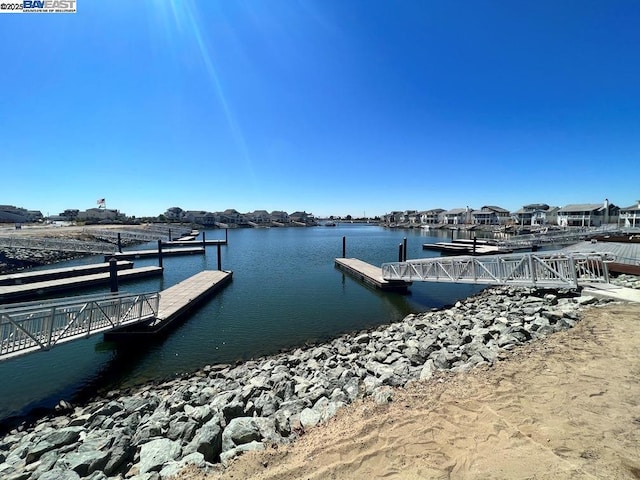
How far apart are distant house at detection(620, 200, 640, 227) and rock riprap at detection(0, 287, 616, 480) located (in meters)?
73.4

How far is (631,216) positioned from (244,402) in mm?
86559

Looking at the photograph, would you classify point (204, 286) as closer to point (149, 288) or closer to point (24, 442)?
point (149, 288)

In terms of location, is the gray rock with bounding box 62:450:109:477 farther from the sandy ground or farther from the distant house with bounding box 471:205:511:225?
the distant house with bounding box 471:205:511:225

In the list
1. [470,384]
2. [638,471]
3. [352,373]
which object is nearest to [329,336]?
[352,373]

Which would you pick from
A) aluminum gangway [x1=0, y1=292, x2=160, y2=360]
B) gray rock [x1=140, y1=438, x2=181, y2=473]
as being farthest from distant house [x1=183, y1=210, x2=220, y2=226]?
gray rock [x1=140, y1=438, x2=181, y2=473]

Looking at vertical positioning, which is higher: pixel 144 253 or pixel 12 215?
pixel 12 215

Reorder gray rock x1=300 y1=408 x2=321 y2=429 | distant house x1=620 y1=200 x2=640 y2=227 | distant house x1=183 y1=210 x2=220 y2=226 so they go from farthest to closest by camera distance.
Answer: distant house x1=183 y1=210 x2=220 y2=226
distant house x1=620 y1=200 x2=640 y2=227
gray rock x1=300 y1=408 x2=321 y2=429

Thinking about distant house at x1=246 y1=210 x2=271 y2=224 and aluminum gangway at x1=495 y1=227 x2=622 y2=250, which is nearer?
aluminum gangway at x1=495 y1=227 x2=622 y2=250

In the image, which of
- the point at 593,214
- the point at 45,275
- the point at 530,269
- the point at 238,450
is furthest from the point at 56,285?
the point at 593,214

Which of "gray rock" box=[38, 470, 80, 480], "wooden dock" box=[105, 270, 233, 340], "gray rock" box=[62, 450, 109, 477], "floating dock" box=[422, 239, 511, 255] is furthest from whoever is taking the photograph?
"floating dock" box=[422, 239, 511, 255]

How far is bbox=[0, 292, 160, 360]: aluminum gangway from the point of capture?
293 inches

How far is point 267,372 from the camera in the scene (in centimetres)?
845

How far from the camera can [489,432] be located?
3.99 m

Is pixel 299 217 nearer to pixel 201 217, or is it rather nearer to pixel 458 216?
pixel 201 217
